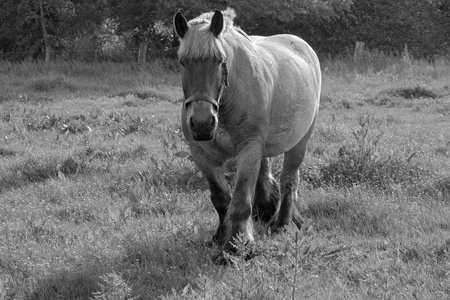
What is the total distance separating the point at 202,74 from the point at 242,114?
571 millimetres

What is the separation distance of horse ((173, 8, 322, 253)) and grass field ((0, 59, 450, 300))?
0.30 m

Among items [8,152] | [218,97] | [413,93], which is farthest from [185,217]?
[413,93]

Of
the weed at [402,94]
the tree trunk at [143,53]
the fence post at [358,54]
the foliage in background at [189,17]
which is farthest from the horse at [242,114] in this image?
the tree trunk at [143,53]

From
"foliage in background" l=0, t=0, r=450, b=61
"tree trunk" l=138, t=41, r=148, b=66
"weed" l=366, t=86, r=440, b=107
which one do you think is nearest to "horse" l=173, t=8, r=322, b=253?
"weed" l=366, t=86, r=440, b=107

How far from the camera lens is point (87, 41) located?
22.6 meters

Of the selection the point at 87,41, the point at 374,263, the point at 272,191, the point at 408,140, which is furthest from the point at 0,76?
the point at 374,263

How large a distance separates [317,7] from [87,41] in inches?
323

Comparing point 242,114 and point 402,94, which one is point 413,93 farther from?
point 242,114

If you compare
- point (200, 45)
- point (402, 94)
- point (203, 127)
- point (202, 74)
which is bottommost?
point (402, 94)

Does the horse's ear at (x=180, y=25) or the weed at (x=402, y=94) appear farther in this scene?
the weed at (x=402, y=94)

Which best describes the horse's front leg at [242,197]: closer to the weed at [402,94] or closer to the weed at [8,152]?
the weed at [8,152]

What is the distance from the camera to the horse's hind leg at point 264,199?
567 cm

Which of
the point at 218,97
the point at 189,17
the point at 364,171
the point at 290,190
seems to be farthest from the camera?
the point at 189,17

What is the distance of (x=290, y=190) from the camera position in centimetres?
561
